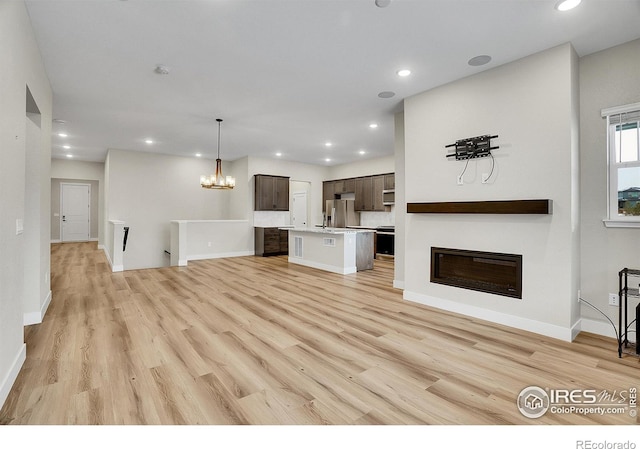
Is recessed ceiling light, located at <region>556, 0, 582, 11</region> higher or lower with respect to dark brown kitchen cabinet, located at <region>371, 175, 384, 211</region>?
higher

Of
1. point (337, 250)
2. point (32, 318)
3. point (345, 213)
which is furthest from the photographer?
point (345, 213)

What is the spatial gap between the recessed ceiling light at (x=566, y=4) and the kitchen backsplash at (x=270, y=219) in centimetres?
774

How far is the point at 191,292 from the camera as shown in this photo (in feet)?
15.3

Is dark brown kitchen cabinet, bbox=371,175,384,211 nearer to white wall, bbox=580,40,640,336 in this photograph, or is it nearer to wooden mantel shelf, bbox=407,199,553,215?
wooden mantel shelf, bbox=407,199,553,215

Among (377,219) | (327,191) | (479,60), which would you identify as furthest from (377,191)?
(479,60)

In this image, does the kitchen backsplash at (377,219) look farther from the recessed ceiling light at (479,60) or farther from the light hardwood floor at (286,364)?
the recessed ceiling light at (479,60)

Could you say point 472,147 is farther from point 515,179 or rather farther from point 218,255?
point 218,255

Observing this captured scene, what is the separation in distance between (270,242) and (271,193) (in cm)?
144

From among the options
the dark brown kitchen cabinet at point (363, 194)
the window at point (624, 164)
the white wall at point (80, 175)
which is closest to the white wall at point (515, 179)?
the window at point (624, 164)

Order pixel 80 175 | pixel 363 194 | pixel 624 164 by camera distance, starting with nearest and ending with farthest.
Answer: pixel 624 164
pixel 363 194
pixel 80 175

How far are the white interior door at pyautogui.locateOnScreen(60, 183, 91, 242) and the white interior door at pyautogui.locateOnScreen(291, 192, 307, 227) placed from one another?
24.7 ft

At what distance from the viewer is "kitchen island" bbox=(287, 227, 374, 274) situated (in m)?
6.19

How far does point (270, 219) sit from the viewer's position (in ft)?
31.2

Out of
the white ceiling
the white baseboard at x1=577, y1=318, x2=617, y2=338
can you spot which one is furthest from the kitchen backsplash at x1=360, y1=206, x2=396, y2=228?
the white baseboard at x1=577, y1=318, x2=617, y2=338
